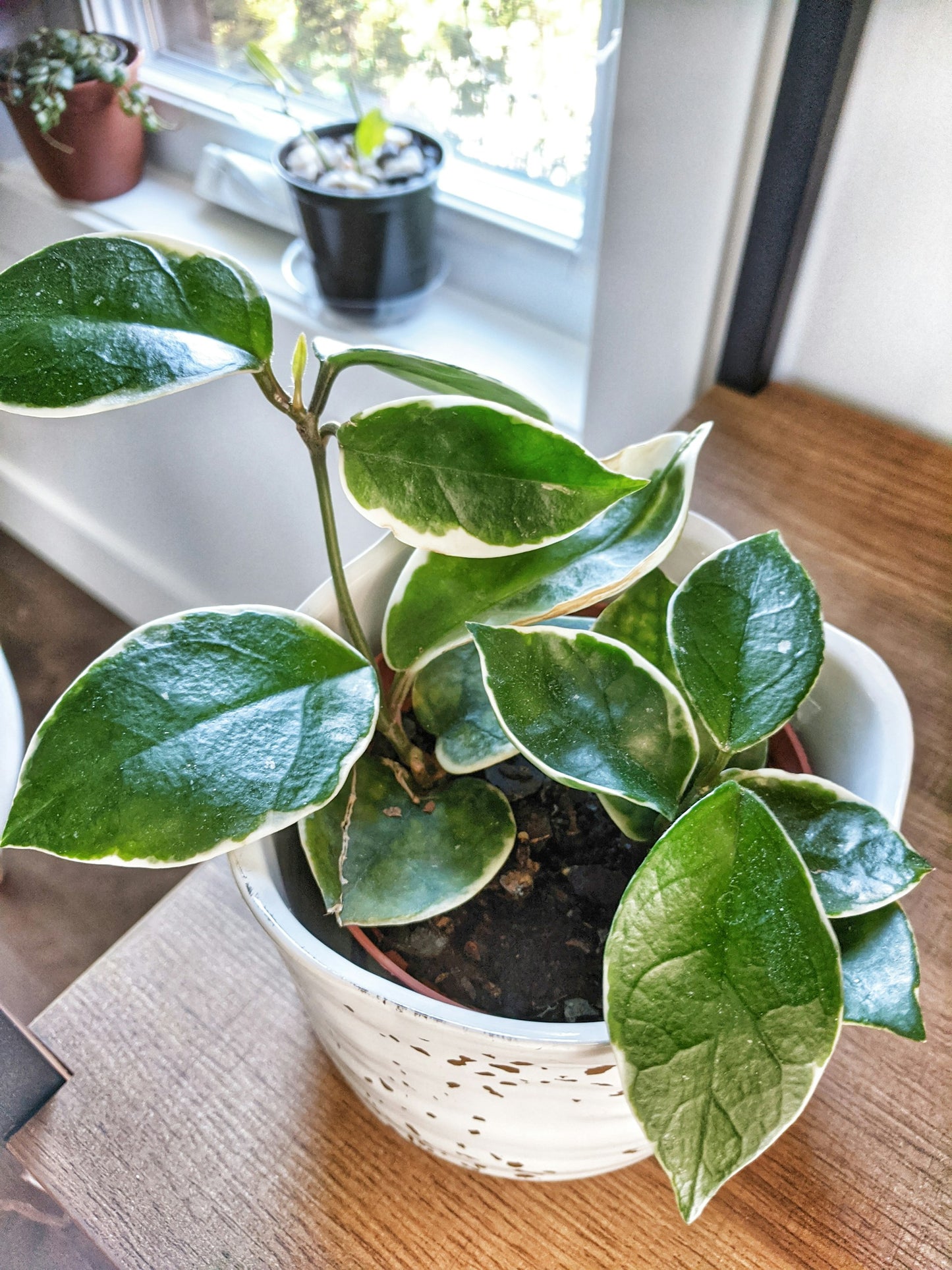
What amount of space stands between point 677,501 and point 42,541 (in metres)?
1.43

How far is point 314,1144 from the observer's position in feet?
1.29

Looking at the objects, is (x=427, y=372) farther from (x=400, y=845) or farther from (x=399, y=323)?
(x=399, y=323)

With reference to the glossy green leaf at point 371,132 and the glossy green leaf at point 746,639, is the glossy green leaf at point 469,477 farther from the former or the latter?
the glossy green leaf at point 371,132

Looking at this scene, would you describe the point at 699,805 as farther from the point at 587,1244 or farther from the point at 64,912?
the point at 64,912

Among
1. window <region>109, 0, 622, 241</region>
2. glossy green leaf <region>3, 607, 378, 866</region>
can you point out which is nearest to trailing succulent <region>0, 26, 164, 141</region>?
window <region>109, 0, 622, 241</region>

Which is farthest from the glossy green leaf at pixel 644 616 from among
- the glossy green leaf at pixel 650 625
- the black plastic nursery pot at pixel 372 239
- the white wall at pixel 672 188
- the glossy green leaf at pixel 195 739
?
the black plastic nursery pot at pixel 372 239

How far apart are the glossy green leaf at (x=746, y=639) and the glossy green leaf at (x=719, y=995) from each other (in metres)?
0.04

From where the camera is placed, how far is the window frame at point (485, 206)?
2.61 feet

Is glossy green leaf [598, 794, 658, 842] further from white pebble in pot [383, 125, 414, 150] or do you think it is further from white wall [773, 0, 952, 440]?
white pebble in pot [383, 125, 414, 150]

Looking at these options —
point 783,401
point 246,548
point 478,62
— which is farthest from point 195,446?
point 783,401

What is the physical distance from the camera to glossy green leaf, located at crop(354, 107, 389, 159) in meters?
0.78

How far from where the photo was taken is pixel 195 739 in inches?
10.9

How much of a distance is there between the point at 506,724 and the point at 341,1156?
230 millimetres

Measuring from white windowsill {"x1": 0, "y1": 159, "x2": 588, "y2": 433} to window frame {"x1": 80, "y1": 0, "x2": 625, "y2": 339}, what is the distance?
21 mm
